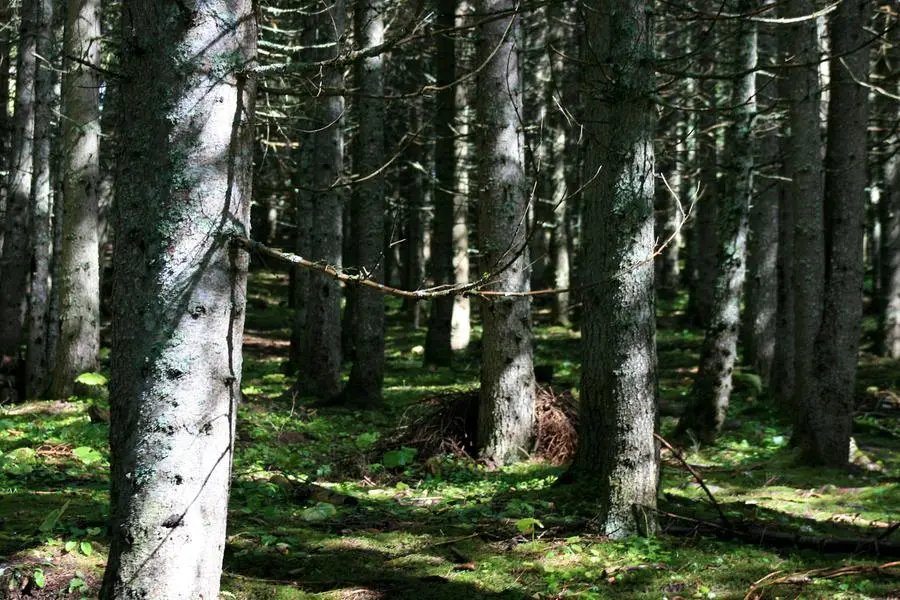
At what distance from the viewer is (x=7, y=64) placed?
71.3 feet

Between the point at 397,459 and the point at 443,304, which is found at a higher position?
the point at 443,304

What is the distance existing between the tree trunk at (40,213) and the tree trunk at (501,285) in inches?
319

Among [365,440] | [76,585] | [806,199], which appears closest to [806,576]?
[76,585]

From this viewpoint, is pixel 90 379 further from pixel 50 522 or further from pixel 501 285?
pixel 50 522

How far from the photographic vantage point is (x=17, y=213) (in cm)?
1549

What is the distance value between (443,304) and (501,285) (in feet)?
34.2

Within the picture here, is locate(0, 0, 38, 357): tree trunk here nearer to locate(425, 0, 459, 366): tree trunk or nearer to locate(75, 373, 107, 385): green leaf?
locate(75, 373, 107, 385): green leaf

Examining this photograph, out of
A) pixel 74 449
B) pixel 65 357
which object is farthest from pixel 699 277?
pixel 74 449

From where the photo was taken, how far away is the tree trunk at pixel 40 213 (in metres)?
13.6

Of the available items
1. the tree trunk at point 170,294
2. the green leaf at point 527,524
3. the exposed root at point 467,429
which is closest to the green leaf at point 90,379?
the exposed root at point 467,429

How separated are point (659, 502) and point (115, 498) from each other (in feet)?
14.2

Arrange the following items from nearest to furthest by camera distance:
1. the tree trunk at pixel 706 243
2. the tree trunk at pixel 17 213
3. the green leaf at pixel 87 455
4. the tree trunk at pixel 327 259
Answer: the green leaf at pixel 87 455 < the tree trunk at pixel 327 259 < the tree trunk at pixel 17 213 < the tree trunk at pixel 706 243

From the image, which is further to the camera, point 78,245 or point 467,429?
point 78,245

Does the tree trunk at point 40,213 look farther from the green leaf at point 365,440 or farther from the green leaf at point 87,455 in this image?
the green leaf at point 365,440
